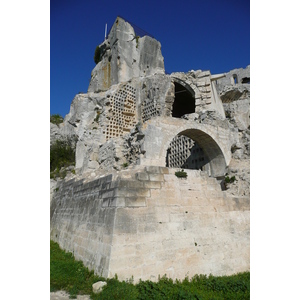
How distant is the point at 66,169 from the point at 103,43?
13.4 m

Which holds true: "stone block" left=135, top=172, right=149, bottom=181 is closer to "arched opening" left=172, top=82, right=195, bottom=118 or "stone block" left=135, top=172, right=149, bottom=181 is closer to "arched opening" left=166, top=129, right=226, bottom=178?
"arched opening" left=166, top=129, right=226, bottom=178

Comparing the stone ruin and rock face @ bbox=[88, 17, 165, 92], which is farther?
rock face @ bbox=[88, 17, 165, 92]

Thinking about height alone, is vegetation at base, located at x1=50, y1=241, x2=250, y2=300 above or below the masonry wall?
below

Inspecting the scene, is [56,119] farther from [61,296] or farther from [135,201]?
[61,296]

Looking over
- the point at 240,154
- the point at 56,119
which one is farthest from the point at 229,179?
the point at 56,119

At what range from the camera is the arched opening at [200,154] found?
1060 centimetres

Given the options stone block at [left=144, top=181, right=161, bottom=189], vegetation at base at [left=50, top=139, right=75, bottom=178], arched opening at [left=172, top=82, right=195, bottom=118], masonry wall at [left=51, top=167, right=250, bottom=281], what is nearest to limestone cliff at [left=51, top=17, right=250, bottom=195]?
arched opening at [left=172, top=82, right=195, bottom=118]

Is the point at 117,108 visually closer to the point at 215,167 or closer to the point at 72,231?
the point at 215,167

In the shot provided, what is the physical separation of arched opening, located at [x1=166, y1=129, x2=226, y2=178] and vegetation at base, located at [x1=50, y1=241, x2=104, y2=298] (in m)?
6.52

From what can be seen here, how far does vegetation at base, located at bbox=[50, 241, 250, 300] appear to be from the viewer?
14.0ft

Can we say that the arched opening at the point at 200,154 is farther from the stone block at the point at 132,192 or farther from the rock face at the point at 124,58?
the rock face at the point at 124,58

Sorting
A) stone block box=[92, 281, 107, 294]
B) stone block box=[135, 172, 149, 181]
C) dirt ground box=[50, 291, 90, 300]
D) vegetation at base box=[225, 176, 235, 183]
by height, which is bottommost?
dirt ground box=[50, 291, 90, 300]

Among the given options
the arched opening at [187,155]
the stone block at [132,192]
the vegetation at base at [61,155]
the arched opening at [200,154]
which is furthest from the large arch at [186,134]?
the vegetation at base at [61,155]

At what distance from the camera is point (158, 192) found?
18.9ft
